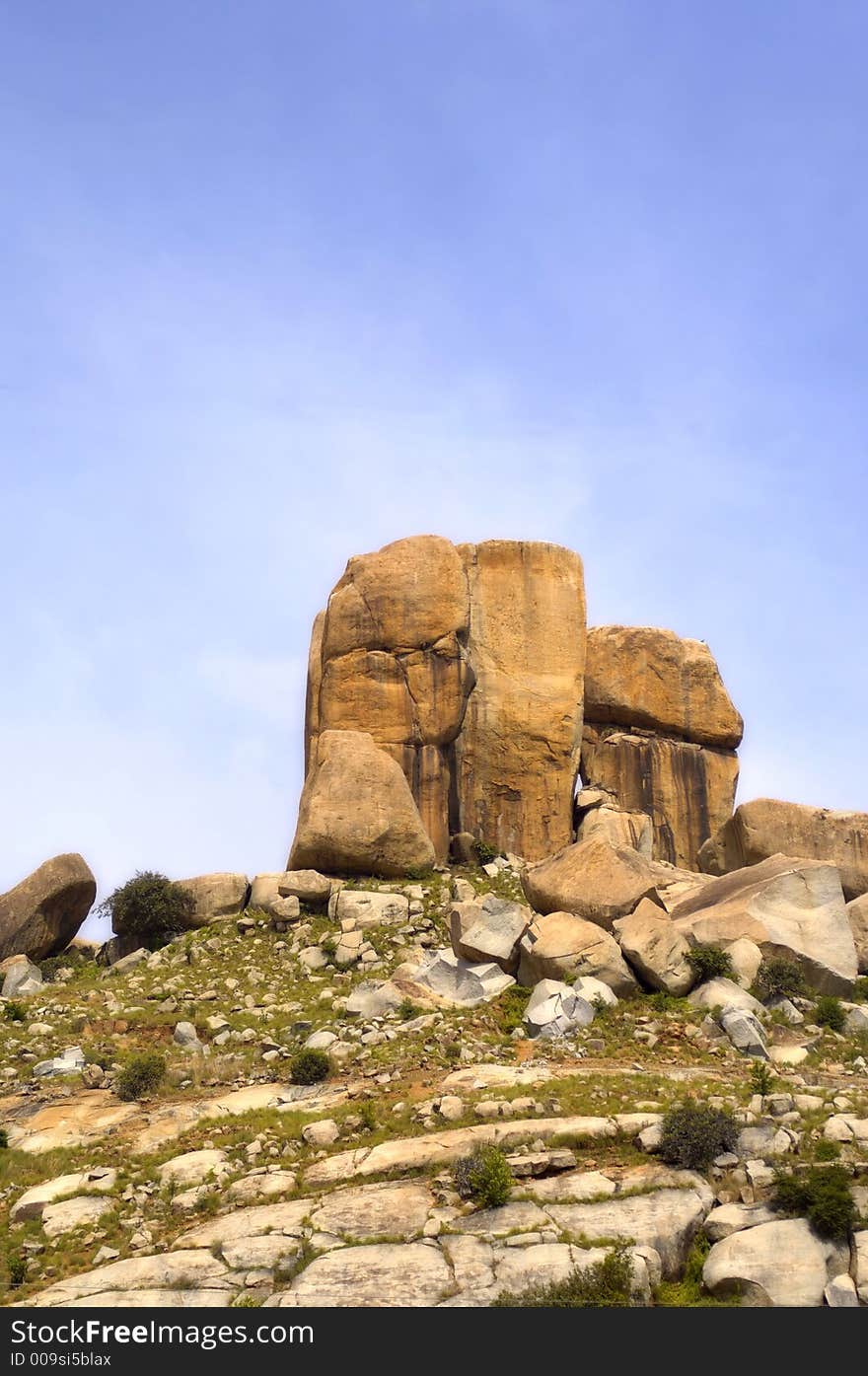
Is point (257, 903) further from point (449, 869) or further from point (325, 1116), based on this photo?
point (325, 1116)

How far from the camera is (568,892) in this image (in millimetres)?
31656

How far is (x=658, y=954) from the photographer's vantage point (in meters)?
28.9

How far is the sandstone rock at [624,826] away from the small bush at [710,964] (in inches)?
489

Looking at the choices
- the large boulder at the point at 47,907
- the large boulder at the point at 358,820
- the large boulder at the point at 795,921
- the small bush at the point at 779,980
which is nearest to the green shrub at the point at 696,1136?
the small bush at the point at 779,980

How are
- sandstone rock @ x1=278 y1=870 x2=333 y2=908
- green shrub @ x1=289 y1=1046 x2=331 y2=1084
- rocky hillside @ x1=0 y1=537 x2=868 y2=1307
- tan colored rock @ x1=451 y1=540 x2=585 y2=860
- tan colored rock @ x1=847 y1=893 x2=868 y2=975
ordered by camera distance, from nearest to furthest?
rocky hillside @ x1=0 y1=537 x2=868 y2=1307 → green shrub @ x1=289 y1=1046 x2=331 y2=1084 → tan colored rock @ x1=847 y1=893 x2=868 y2=975 → sandstone rock @ x1=278 y1=870 x2=333 y2=908 → tan colored rock @ x1=451 y1=540 x2=585 y2=860

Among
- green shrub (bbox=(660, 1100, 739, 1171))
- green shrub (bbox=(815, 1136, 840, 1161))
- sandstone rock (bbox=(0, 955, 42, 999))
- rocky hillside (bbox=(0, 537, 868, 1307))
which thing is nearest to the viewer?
rocky hillside (bbox=(0, 537, 868, 1307))

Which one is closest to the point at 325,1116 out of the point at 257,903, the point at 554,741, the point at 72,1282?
the point at 72,1282

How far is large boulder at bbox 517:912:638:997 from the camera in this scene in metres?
28.5

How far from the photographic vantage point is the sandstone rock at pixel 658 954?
2852 cm

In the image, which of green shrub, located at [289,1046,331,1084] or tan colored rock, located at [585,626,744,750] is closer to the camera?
green shrub, located at [289,1046,331,1084]

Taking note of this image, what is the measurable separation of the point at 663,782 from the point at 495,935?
19086 millimetres

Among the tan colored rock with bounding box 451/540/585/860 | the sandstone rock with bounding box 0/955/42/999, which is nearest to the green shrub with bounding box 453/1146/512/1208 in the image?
the sandstone rock with bounding box 0/955/42/999

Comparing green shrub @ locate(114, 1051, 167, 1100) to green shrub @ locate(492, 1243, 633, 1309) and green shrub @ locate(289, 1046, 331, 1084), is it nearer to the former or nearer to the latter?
green shrub @ locate(289, 1046, 331, 1084)

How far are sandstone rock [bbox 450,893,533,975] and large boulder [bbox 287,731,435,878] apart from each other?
284 inches
